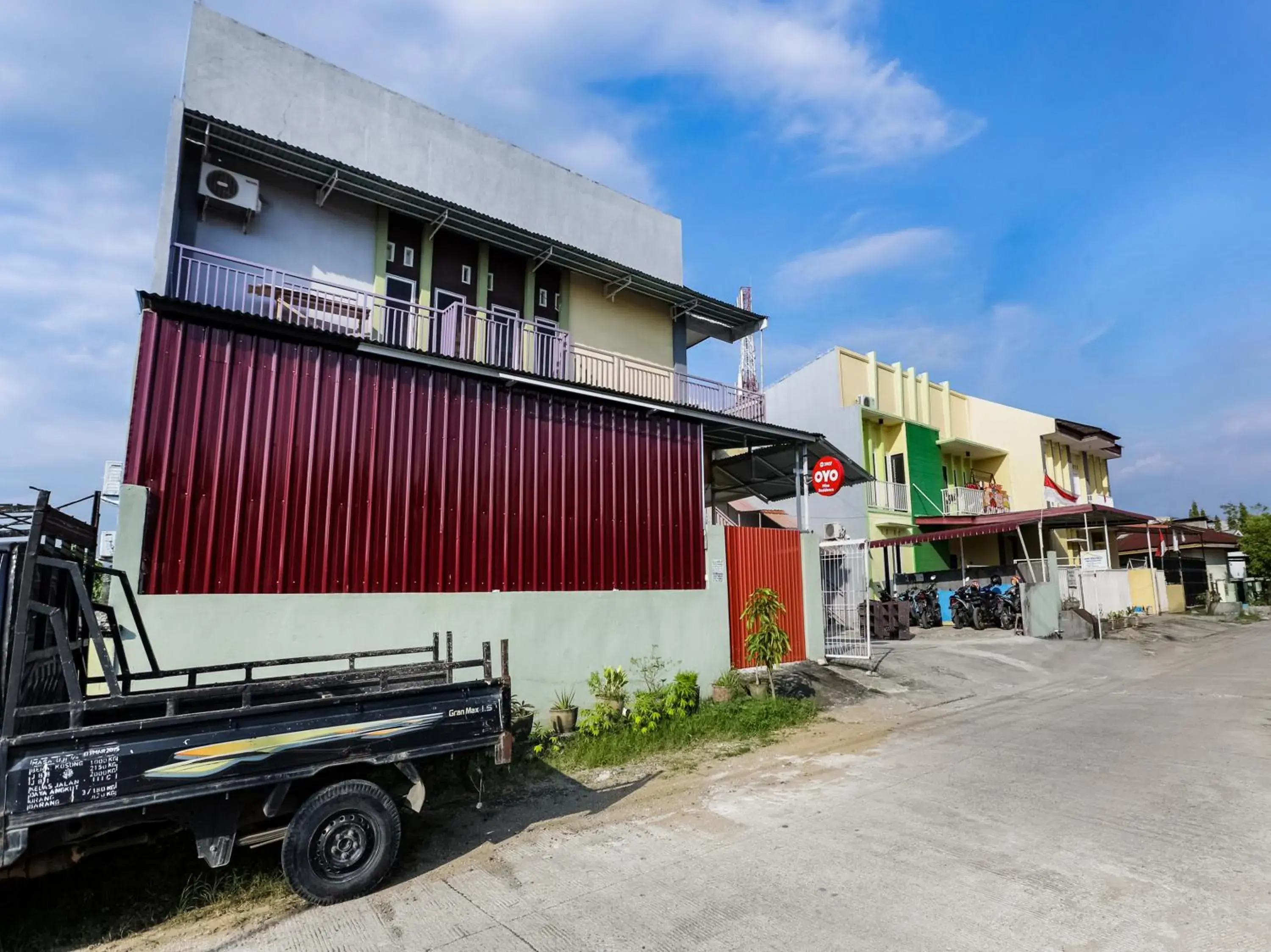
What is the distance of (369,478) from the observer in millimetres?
8781

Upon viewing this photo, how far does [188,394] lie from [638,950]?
755 centimetres

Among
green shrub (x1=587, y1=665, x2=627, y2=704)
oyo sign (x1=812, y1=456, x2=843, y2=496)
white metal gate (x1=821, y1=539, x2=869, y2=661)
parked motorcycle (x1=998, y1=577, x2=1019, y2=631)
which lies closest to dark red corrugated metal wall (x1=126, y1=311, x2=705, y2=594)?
green shrub (x1=587, y1=665, x2=627, y2=704)

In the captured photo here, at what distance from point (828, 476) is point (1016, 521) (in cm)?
915

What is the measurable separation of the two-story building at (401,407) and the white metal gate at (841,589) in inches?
38.0

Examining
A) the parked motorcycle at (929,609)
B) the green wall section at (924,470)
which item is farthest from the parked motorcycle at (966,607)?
the green wall section at (924,470)

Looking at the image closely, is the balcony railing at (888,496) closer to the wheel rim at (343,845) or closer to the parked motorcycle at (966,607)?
the parked motorcycle at (966,607)

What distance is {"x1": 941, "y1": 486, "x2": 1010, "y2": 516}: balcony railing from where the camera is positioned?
27.6 metres

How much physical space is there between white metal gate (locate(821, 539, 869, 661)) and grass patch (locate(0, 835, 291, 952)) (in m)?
11.5

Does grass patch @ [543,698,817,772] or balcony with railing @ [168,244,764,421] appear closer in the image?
grass patch @ [543,698,817,772]

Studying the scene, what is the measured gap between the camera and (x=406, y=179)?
12898 mm

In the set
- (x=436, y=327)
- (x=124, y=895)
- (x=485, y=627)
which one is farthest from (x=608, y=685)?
(x=436, y=327)

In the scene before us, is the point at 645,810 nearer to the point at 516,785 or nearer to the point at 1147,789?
the point at 516,785

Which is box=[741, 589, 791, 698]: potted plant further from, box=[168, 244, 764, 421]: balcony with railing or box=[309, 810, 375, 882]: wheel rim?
box=[309, 810, 375, 882]: wheel rim

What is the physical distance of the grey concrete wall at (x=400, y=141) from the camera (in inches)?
442
